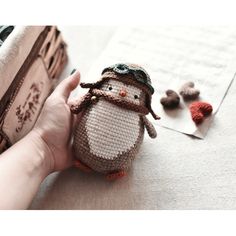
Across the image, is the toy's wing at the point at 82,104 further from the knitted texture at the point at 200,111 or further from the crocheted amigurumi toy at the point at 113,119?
the knitted texture at the point at 200,111

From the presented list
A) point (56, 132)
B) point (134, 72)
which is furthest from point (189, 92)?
point (56, 132)

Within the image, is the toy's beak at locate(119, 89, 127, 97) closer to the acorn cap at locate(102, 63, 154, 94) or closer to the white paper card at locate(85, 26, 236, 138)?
the acorn cap at locate(102, 63, 154, 94)

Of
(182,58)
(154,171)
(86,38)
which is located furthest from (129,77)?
(86,38)

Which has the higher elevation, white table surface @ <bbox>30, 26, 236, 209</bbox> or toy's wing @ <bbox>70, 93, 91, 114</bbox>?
toy's wing @ <bbox>70, 93, 91, 114</bbox>

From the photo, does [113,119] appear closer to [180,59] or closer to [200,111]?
[200,111]

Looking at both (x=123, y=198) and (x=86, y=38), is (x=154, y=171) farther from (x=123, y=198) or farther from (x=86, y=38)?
(x=86, y=38)

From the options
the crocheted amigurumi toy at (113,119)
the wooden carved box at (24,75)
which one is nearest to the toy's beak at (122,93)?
the crocheted amigurumi toy at (113,119)

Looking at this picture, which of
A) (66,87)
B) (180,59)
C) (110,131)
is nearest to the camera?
(110,131)

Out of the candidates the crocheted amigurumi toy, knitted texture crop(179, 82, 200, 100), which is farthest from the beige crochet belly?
knitted texture crop(179, 82, 200, 100)
